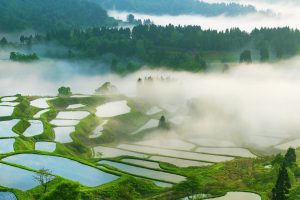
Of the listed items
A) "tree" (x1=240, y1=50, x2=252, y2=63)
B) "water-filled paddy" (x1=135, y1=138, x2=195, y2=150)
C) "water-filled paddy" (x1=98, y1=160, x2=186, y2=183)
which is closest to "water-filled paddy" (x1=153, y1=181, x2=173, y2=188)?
"water-filled paddy" (x1=98, y1=160, x2=186, y2=183)

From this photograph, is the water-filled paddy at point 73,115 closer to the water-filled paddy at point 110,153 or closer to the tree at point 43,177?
the water-filled paddy at point 110,153

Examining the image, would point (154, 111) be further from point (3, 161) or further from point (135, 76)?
point (3, 161)

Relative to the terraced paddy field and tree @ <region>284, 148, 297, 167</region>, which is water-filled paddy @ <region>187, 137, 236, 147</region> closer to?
the terraced paddy field

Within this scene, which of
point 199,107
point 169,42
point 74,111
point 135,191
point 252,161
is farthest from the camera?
point 169,42

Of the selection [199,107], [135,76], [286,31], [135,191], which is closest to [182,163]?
[135,191]

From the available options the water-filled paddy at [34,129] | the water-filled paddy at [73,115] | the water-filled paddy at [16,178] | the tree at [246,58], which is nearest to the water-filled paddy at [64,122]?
the water-filled paddy at [73,115]

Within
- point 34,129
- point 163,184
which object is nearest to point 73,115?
point 34,129

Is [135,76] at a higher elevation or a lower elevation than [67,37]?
lower
